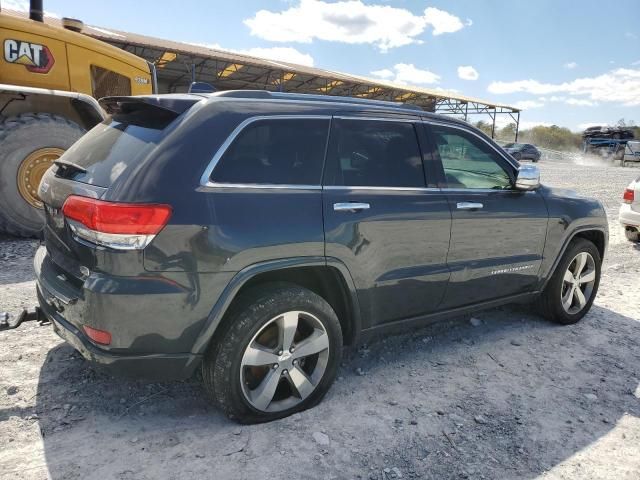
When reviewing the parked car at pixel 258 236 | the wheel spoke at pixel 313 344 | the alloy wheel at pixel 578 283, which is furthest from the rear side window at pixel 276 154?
the alloy wheel at pixel 578 283

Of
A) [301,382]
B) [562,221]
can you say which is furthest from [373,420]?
[562,221]

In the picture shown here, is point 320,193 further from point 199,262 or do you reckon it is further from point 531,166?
point 531,166

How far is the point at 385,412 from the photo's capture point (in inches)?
119

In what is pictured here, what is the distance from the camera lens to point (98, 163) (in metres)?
2.70

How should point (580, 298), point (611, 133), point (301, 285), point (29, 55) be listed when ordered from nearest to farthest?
point (301, 285)
point (580, 298)
point (29, 55)
point (611, 133)

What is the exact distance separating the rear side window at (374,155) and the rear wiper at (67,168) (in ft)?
4.59

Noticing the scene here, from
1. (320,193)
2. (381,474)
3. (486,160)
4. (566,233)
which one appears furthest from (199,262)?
(566,233)

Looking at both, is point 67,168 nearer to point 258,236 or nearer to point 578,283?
point 258,236

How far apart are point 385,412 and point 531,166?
2.15 m

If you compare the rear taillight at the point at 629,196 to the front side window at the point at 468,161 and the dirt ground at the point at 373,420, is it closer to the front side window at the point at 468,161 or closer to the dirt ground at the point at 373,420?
the dirt ground at the point at 373,420

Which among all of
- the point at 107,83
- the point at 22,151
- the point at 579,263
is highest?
the point at 107,83

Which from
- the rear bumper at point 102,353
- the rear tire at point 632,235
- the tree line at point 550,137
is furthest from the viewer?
the tree line at point 550,137

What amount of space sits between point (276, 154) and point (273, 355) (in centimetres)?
113

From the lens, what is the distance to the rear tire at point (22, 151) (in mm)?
5863
